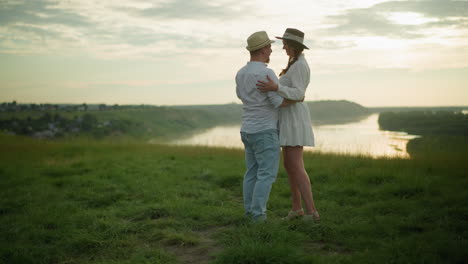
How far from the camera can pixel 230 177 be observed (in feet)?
24.7

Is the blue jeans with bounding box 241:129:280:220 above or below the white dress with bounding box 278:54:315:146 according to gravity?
below

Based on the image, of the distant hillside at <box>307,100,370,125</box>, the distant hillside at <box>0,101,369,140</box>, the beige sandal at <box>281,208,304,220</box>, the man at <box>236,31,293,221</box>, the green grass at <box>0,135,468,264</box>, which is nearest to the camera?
the green grass at <box>0,135,468,264</box>

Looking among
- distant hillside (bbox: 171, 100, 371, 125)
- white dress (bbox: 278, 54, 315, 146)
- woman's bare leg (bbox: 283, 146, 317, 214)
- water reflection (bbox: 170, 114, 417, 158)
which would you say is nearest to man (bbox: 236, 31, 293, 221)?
white dress (bbox: 278, 54, 315, 146)

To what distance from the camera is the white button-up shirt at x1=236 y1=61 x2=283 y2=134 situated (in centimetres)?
380

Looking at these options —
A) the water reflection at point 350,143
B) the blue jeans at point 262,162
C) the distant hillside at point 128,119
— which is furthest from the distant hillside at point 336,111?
the blue jeans at point 262,162

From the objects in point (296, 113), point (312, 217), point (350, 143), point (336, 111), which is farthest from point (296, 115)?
point (336, 111)

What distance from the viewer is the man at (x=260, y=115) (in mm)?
3816

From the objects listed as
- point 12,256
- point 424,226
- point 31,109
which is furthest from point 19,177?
point 31,109

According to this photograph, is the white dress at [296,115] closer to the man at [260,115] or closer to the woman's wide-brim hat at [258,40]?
the man at [260,115]

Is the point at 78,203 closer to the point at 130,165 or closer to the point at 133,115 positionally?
the point at 130,165

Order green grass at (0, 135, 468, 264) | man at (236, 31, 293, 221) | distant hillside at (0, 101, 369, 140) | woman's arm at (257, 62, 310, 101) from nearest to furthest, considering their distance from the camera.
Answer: green grass at (0, 135, 468, 264) < woman's arm at (257, 62, 310, 101) < man at (236, 31, 293, 221) < distant hillside at (0, 101, 369, 140)

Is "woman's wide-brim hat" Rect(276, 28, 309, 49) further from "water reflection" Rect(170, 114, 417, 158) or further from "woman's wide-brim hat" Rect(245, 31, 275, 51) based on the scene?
"water reflection" Rect(170, 114, 417, 158)

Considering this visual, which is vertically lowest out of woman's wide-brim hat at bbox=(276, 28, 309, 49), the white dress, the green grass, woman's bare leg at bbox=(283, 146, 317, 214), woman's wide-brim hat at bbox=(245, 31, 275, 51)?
the green grass

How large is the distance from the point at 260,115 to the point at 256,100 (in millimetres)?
172
